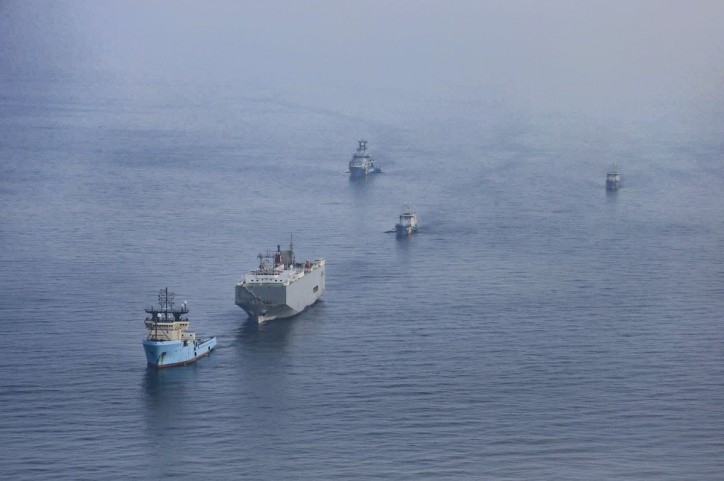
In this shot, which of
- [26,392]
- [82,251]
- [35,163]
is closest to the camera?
[26,392]

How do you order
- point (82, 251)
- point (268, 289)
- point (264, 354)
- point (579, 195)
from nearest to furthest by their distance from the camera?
point (264, 354) → point (268, 289) → point (82, 251) → point (579, 195)

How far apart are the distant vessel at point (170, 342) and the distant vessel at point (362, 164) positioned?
8553 centimetres

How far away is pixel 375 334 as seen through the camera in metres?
105

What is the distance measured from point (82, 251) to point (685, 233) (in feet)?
180

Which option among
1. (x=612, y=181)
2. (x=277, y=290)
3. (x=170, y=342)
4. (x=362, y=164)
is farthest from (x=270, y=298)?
(x=362, y=164)

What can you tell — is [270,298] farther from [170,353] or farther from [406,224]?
[406,224]

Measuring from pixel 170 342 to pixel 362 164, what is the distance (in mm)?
91311

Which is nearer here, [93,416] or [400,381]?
[93,416]

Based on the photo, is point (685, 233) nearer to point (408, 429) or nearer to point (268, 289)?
point (268, 289)

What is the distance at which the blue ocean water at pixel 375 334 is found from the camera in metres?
80.9

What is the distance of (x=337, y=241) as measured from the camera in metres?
140

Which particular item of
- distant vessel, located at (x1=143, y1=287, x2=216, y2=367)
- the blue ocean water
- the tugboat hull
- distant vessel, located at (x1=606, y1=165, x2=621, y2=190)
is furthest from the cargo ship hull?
distant vessel, located at (x1=606, y1=165, x2=621, y2=190)

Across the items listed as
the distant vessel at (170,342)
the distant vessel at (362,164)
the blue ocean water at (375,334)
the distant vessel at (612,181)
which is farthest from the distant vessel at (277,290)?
the distant vessel at (362,164)

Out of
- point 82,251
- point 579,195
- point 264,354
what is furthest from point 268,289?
point 579,195
